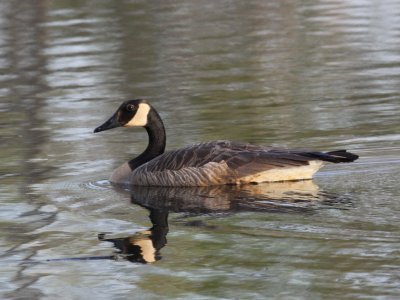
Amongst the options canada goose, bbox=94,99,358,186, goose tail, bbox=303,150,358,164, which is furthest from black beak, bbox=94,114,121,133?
goose tail, bbox=303,150,358,164

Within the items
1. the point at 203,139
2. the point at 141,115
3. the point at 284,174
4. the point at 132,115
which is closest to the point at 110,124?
the point at 132,115

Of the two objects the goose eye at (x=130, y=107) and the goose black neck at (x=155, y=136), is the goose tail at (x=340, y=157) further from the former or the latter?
the goose eye at (x=130, y=107)

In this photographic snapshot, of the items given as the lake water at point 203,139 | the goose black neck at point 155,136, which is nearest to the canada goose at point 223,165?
the lake water at point 203,139

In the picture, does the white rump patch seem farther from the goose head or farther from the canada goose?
the goose head

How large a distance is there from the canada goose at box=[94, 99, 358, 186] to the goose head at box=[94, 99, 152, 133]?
0.56 metres

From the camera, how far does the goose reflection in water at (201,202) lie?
35.0 feet

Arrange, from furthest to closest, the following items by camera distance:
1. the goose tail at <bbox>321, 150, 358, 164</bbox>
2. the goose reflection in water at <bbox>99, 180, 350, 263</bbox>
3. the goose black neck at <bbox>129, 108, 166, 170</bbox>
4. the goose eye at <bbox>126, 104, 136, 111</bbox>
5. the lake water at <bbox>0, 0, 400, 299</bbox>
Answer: the goose eye at <bbox>126, 104, 136, 111</bbox> → the goose black neck at <bbox>129, 108, 166, 170</bbox> → the goose tail at <bbox>321, 150, 358, 164</bbox> → the goose reflection in water at <bbox>99, 180, 350, 263</bbox> → the lake water at <bbox>0, 0, 400, 299</bbox>

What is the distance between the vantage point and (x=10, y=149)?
15805mm

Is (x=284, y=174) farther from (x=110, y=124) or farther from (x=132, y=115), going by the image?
(x=110, y=124)

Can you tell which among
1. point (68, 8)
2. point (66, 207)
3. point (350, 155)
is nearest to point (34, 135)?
point (66, 207)

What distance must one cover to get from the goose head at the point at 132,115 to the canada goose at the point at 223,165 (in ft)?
1.83

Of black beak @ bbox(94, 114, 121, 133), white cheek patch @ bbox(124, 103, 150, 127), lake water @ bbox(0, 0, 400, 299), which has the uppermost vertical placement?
white cheek patch @ bbox(124, 103, 150, 127)

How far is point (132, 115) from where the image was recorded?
1439 cm

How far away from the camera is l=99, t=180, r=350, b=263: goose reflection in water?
35.0ft
